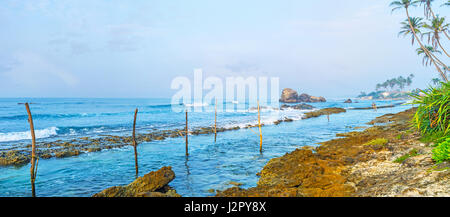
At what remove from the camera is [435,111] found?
850 centimetres

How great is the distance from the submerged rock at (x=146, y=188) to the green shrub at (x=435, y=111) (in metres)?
9.39

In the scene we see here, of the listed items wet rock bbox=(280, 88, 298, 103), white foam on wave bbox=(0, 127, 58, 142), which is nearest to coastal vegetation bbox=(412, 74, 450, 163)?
white foam on wave bbox=(0, 127, 58, 142)

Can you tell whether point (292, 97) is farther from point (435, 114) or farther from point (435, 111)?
point (435, 114)

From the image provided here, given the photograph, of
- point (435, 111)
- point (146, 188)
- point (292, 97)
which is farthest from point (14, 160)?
point (292, 97)

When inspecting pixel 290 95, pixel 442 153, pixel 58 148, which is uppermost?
pixel 290 95

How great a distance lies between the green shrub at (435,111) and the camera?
24.6ft

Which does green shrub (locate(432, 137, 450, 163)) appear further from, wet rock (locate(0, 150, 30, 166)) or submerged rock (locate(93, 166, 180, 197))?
A: wet rock (locate(0, 150, 30, 166))

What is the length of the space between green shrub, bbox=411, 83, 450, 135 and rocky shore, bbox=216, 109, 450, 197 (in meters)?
0.81

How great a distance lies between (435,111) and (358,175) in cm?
430

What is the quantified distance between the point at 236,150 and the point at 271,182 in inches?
308

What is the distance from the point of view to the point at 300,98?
9862 cm

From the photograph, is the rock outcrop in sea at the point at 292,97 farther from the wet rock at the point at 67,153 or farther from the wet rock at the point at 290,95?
the wet rock at the point at 67,153

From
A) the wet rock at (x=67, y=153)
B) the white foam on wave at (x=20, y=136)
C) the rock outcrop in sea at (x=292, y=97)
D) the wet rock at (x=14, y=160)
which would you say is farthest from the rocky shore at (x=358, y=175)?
the rock outcrop in sea at (x=292, y=97)

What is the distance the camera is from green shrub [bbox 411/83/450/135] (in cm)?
749
